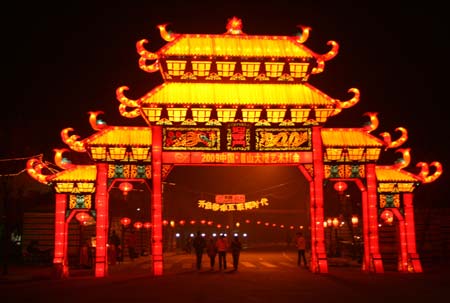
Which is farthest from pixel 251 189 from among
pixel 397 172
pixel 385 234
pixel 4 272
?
pixel 4 272

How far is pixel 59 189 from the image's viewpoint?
75.8 feet

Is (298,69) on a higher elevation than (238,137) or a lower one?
higher

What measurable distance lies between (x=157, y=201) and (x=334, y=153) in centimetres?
737

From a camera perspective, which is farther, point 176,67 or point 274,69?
point 274,69

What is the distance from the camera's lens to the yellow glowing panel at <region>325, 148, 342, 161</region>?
928 inches

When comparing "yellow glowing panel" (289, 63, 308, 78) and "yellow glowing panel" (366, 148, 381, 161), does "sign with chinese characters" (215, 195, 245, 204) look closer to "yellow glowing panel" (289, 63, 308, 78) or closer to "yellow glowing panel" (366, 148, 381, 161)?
"yellow glowing panel" (366, 148, 381, 161)

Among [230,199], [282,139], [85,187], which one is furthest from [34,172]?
[230,199]

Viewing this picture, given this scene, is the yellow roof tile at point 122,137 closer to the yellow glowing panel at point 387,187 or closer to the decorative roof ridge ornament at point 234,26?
the decorative roof ridge ornament at point 234,26

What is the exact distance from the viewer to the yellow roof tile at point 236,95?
22.5 metres

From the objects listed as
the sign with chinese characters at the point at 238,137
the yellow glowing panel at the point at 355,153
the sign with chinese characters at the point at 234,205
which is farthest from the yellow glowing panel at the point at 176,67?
the sign with chinese characters at the point at 234,205

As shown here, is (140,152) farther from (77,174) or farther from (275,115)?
(275,115)

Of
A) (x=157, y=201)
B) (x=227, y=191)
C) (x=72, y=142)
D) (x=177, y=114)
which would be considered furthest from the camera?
(x=227, y=191)

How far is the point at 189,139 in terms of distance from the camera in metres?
22.9

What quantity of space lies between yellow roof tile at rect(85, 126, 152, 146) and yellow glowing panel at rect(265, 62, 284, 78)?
17.6 ft
